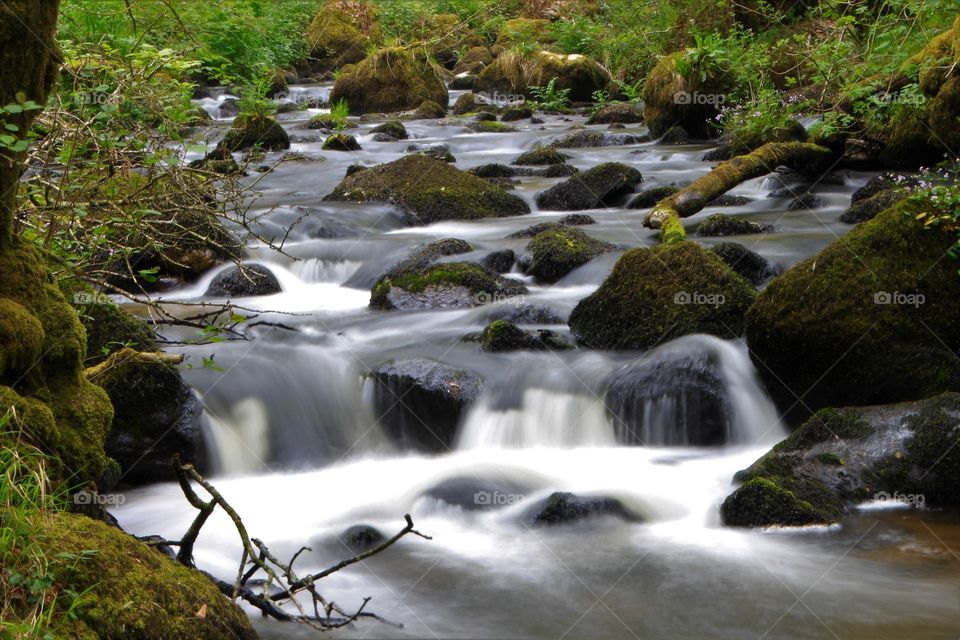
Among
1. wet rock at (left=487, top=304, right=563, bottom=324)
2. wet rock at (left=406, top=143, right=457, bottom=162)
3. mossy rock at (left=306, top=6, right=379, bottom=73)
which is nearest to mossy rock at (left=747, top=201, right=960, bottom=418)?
wet rock at (left=487, top=304, right=563, bottom=324)

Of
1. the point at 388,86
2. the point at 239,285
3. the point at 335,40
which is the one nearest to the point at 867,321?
the point at 239,285

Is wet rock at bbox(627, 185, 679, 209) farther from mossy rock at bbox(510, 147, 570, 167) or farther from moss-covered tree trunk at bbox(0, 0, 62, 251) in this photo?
moss-covered tree trunk at bbox(0, 0, 62, 251)

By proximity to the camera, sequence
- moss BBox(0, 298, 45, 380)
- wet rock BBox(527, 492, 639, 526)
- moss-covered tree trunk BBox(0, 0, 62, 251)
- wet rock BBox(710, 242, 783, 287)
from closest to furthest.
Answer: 1. moss-covered tree trunk BBox(0, 0, 62, 251)
2. moss BBox(0, 298, 45, 380)
3. wet rock BBox(527, 492, 639, 526)
4. wet rock BBox(710, 242, 783, 287)

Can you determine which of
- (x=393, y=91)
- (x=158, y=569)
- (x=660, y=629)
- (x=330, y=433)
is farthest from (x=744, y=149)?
(x=393, y=91)

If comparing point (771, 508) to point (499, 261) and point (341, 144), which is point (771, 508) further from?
point (341, 144)

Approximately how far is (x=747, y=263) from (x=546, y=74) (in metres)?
15.7

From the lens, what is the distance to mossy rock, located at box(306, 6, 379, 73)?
27891 mm

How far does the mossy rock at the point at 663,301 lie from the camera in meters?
7.28

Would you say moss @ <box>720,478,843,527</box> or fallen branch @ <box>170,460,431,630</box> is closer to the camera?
fallen branch @ <box>170,460,431,630</box>

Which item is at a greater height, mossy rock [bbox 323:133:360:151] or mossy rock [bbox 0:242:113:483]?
mossy rock [bbox 0:242:113:483]

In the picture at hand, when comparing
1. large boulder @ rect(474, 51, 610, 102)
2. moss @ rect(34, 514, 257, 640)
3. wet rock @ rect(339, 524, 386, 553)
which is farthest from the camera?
large boulder @ rect(474, 51, 610, 102)

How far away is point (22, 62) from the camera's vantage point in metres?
3.40

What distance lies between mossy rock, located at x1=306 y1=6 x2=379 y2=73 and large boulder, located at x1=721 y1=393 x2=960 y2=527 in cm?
2410

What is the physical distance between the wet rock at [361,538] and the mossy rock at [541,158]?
10.6 meters
